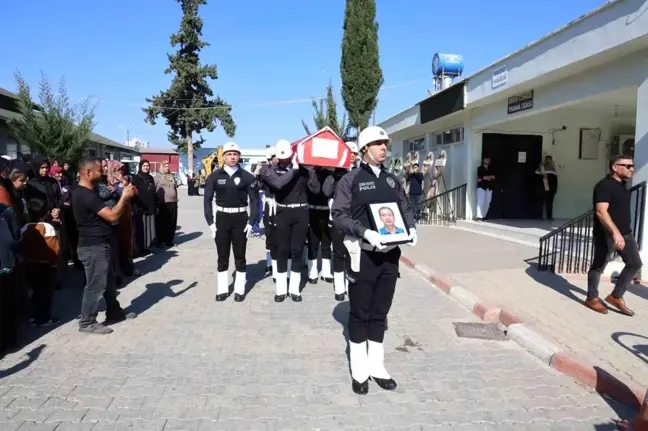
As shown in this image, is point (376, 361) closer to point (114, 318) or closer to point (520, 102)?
point (114, 318)

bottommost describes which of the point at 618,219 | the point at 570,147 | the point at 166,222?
the point at 166,222

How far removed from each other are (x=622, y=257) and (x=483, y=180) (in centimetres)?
832

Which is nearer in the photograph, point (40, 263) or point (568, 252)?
point (40, 263)

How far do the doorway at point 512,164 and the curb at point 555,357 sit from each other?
26.7ft

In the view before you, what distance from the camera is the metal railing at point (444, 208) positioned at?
14891mm

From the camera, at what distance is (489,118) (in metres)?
13.0

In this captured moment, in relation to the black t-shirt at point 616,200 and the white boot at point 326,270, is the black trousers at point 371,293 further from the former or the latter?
the white boot at point 326,270

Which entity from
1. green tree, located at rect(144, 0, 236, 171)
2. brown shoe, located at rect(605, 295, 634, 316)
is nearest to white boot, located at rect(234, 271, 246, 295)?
brown shoe, located at rect(605, 295, 634, 316)

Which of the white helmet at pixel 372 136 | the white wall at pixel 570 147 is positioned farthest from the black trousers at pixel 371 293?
the white wall at pixel 570 147

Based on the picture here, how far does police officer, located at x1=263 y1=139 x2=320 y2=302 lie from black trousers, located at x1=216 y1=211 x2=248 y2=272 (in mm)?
525

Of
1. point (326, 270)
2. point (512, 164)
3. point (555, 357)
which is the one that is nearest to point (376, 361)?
point (555, 357)

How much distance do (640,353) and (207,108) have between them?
4543 centimetres

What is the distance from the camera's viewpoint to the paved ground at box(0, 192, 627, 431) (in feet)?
11.4

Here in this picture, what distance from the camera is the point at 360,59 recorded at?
78.3 feet
